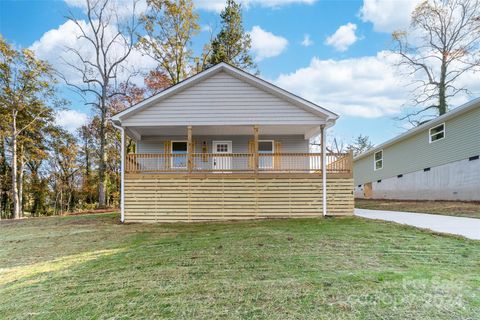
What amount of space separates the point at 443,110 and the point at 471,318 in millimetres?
24616

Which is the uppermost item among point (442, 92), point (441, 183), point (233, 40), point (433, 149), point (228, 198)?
point (233, 40)

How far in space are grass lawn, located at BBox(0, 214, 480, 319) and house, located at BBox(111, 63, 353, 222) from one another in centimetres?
341

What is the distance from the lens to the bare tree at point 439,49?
21.8 m

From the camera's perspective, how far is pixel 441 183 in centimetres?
1487

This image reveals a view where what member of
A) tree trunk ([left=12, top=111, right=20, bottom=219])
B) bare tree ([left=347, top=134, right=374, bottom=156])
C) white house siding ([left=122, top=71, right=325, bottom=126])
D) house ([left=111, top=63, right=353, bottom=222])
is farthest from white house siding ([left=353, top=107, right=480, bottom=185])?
tree trunk ([left=12, top=111, right=20, bottom=219])

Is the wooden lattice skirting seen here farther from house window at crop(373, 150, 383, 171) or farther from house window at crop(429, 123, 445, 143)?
house window at crop(373, 150, 383, 171)

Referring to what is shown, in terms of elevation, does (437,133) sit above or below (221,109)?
below

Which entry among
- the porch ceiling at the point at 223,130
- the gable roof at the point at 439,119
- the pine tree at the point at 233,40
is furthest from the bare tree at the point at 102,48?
the gable roof at the point at 439,119

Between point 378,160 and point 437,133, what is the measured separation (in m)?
6.77

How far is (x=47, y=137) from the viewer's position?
2297cm

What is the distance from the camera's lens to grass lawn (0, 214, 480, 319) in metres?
3.04

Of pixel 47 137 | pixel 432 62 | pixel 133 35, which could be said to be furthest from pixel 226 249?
pixel 432 62

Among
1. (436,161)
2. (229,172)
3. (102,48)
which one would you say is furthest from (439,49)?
(102,48)

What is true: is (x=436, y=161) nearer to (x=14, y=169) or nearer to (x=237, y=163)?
(x=237, y=163)
